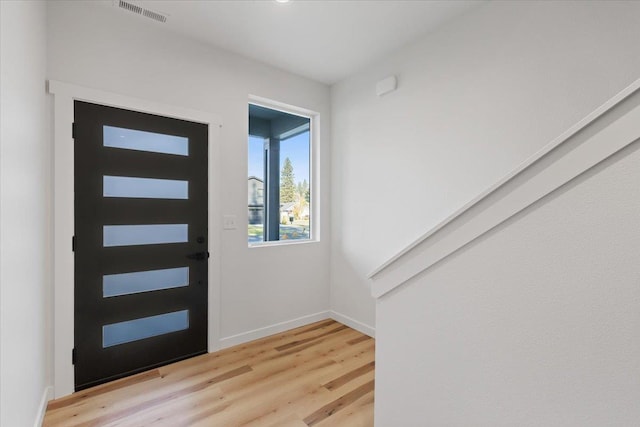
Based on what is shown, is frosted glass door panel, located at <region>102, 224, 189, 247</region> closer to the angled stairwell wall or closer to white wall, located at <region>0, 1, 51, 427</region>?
white wall, located at <region>0, 1, 51, 427</region>

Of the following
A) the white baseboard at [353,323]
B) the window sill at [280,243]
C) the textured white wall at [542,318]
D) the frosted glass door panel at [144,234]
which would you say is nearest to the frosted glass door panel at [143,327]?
the frosted glass door panel at [144,234]

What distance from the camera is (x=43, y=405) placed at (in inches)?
78.7

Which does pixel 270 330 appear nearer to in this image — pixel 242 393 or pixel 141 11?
pixel 242 393

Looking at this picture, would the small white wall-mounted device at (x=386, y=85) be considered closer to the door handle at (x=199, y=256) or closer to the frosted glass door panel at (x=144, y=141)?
the frosted glass door panel at (x=144, y=141)

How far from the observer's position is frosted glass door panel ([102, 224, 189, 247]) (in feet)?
7.89

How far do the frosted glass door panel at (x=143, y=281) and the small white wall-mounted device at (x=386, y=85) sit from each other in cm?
263

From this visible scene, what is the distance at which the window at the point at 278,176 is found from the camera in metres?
3.45

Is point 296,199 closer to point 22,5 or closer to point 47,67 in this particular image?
point 47,67

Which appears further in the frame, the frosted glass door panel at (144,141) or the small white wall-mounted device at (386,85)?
the small white wall-mounted device at (386,85)

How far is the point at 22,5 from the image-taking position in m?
1.48

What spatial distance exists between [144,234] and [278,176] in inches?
64.4

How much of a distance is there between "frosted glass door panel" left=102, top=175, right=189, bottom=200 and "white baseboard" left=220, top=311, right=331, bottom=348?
4.93 feet

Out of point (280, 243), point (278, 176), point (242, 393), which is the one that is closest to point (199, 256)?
point (280, 243)

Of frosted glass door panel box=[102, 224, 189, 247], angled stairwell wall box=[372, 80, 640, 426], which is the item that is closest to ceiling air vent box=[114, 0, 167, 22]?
frosted glass door panel box=[102, 224, 189, 247]
